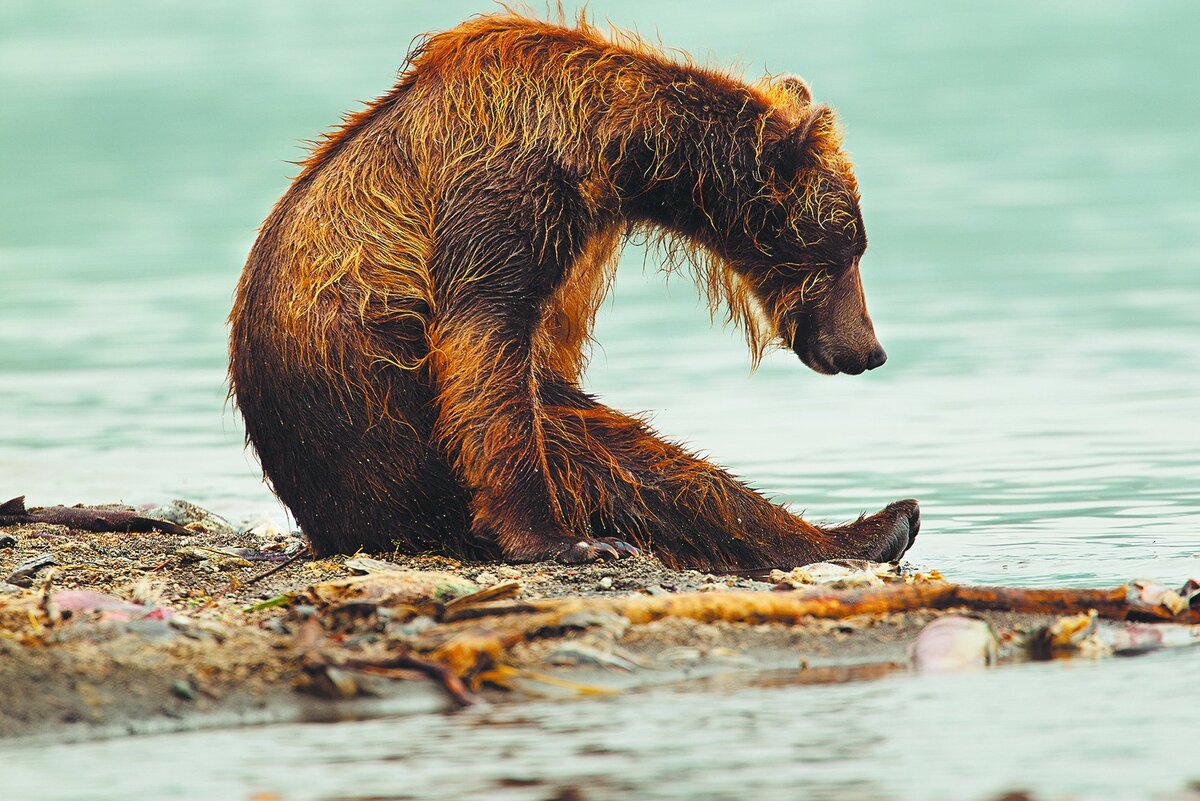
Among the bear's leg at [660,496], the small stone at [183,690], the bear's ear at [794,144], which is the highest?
the bear's ear at [794,144]

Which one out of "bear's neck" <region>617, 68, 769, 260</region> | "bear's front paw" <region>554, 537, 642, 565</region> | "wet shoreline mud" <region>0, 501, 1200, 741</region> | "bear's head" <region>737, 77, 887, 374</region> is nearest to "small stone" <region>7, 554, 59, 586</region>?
"wet shoreline mud" <region>0, 501, 1200, 741</region>

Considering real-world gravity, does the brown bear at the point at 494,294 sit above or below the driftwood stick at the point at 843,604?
above

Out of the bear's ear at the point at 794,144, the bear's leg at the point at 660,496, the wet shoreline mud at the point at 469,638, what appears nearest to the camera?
the wet shoreline mud at the point at 469,638

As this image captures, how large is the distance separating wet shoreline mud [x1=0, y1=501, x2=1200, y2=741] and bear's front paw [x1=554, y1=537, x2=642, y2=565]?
0.20 metres

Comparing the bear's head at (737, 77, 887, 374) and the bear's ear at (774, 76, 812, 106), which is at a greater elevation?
the bear's ear at (774, 76, 812, 106)

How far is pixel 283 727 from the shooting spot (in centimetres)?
448

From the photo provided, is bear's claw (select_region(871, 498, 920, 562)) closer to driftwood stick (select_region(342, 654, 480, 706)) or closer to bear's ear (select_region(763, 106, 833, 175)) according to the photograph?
bear's ear (select_region(763, 106, 833, 175))

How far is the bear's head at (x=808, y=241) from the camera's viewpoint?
7.62 meters

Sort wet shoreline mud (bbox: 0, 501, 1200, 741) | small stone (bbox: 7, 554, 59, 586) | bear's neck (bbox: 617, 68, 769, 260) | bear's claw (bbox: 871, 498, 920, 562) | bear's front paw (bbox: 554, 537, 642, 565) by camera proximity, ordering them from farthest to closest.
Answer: bear's claw (bbox: 871, 498, 920, 562), bear's neck (bbox: 617, 68, 769, 260), bear's front paw (bbox: 554, 537, 642, 565), small stone (bbox: 7, 554, 59, 586), wet shoreline mud (bbox: 0, 501, 1200, 741)

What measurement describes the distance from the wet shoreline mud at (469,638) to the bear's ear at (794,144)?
1.94 metres

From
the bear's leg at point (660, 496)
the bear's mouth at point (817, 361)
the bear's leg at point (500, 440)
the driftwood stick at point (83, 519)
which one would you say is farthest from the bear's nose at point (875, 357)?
the driftwood stick at point (83, 519)

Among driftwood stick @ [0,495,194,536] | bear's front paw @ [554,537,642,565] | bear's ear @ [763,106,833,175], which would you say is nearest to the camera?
bear's front paw @ [554,537,642,565]

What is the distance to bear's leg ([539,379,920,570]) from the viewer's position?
7.16 meters

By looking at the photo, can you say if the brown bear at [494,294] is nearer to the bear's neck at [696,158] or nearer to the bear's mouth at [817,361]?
the bear's neck at [696,158]
